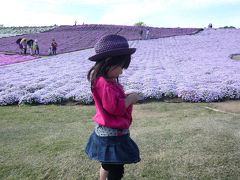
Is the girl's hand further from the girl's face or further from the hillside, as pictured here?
the hillside

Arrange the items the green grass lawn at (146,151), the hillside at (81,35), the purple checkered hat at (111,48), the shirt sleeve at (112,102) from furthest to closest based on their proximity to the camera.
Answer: the hillside at (81,35) → the green grass lawn at (146,151) → the purple checkered hat at (111,48) → the shirt sleeve at (112,102)

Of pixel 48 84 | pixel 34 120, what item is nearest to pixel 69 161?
pixel 34 120

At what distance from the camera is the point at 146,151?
477cm

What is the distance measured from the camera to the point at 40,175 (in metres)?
4.14

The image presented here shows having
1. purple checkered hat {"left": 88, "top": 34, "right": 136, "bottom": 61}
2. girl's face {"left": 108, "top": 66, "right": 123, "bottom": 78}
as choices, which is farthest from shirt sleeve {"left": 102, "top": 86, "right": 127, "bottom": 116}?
purple checkered hat {"left": 88, "top": 34, "right": 136, "bottom": 61}

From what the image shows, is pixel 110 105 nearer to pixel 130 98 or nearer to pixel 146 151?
pixel 130 98

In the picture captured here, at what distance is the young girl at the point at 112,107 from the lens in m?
2.71

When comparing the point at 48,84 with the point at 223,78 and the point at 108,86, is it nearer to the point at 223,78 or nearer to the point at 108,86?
the point at 223,78

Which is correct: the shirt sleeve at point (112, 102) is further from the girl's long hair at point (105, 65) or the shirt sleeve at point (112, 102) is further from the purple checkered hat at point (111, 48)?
the purple checkered hat at point (111, 48)

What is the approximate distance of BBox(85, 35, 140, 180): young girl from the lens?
2709 mm

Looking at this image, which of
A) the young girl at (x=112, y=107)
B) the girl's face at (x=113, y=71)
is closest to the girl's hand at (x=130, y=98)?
the young girl at (x=112, y=107)

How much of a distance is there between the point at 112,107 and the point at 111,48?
0.70 metres

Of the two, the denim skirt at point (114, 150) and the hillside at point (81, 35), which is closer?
the denim skirt at point (114, 150)

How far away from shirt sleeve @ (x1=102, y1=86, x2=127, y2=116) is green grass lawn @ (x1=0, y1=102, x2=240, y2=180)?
5.90 ft
